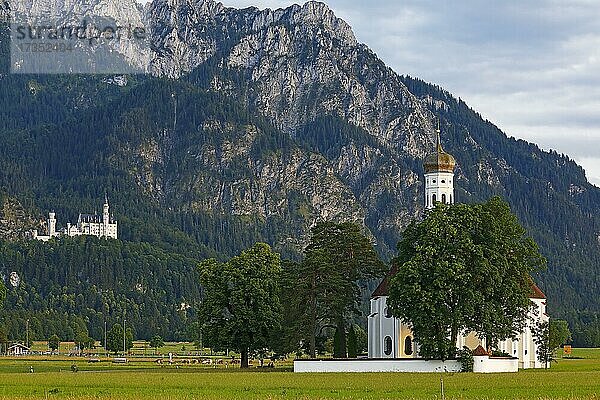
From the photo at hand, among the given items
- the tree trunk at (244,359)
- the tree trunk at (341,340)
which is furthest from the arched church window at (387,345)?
the tree trunk at (244,359)

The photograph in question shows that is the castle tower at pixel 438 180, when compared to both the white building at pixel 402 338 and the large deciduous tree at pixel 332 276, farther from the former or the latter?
the large deciduous tree at pixel 332 276

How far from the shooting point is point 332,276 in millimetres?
113000

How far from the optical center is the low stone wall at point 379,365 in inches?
3949

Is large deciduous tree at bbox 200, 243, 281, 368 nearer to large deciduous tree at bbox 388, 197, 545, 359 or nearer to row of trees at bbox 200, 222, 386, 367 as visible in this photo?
row of trees at bbox 200, 222, 386, 367

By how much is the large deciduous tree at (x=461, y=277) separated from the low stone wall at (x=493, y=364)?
83.8 inches

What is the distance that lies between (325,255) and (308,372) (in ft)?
53.9

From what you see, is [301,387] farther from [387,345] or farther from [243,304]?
[387,345]

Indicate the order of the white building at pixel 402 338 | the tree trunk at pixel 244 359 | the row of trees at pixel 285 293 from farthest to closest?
the tree trunk at pixel 244 359 → the white building at pixel 402 338 → the row of trees at pixel 285 293

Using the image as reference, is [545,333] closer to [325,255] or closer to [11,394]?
[325,255]

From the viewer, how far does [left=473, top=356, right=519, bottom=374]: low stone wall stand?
10000cm

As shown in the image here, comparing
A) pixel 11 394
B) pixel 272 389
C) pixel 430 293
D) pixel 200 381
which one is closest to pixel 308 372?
pixel 430 293

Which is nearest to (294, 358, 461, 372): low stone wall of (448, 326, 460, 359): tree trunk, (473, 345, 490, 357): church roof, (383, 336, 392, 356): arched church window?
(448, 326, 460, 359): tree trunk

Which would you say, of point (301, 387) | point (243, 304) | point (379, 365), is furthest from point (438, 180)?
point (301, 387)

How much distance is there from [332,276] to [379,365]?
14.8m
